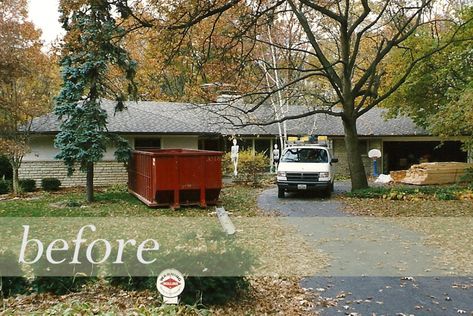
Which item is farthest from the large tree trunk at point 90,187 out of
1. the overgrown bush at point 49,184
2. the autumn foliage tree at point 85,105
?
the overgrown bush at point 49,184

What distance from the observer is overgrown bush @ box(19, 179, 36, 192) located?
66.0ft

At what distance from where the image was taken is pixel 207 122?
27.9m

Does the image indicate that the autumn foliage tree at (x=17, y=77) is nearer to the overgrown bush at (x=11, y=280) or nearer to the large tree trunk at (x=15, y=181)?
the large tree trunk at (x=15, y=181)

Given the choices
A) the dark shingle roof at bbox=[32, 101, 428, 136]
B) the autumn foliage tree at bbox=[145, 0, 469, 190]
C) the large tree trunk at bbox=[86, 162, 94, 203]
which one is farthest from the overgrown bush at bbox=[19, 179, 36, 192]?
the autumn foliage tree at bbox=[145, 0, 469, 190]

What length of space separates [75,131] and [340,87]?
33.9 feet

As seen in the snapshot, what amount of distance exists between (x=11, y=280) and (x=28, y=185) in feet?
54.2

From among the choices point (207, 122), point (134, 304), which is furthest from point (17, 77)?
point (134, 304)

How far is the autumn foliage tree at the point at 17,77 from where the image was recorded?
54.1ft

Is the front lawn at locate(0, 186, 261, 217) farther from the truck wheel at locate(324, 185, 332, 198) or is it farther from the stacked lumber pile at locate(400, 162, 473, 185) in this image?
the stacked lumber pile at locate(400, 162, 473, 185)

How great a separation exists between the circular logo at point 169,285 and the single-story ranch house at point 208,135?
15285mm

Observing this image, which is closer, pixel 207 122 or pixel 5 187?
pixel 5 187

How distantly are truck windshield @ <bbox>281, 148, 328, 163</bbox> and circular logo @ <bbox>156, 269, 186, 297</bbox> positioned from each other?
1319 cm

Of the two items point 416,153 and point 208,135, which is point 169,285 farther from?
point 416,153

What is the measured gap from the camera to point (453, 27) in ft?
66.0
